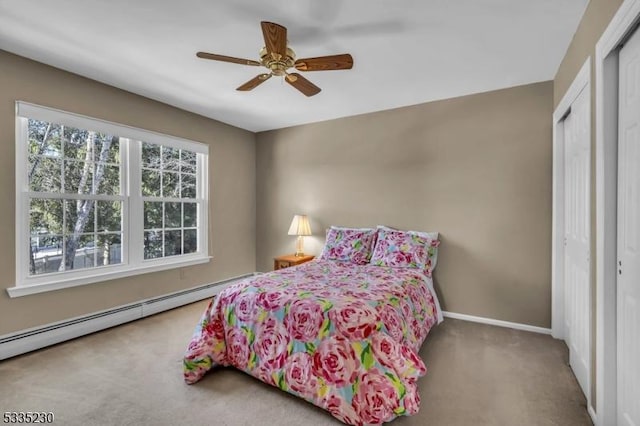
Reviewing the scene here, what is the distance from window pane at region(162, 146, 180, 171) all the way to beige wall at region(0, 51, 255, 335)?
0.72ft

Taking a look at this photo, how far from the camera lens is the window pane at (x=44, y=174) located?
2689mm

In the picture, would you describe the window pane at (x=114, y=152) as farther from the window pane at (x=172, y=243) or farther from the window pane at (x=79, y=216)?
the window pane at (x=172, y=243)

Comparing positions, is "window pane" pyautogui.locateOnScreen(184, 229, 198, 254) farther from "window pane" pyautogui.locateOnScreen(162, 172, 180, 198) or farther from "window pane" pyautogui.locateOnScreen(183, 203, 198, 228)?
"window pane" pyautogui.locateOnScreen(162, 172, 180, 198)

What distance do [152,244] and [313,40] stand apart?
2.92m

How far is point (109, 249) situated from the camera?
3.23m

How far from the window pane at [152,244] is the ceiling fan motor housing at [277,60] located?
256 centimetres

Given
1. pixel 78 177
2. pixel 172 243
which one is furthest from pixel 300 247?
pixel 78 177

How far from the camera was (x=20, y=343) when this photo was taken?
2.52 m

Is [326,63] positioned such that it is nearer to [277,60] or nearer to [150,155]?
[277,60]

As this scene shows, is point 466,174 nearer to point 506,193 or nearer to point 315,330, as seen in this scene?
point 506,193

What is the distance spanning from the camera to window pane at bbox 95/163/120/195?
10.3ft

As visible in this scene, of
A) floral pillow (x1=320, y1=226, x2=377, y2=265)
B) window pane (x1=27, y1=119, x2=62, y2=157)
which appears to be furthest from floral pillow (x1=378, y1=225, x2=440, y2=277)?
window pane (x1=27, y1=119, x2=62, y2=157)

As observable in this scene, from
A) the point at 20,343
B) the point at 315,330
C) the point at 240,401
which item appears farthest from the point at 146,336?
the point at 315,330

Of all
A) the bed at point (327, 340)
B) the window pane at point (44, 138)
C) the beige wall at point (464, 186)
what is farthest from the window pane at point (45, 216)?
the beige wall at point (464, 186)
